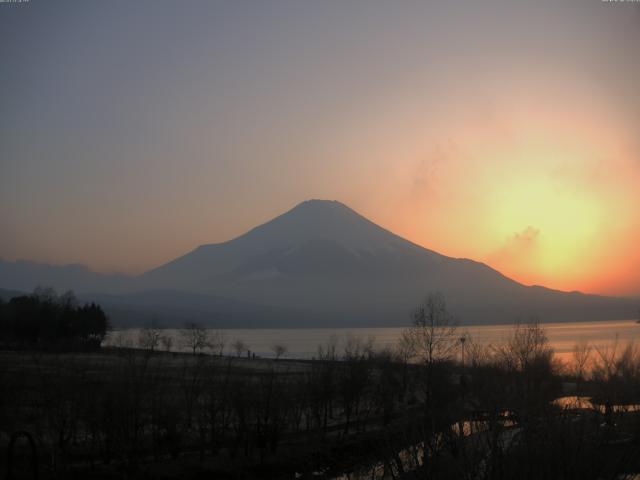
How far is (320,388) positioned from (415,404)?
710 cm


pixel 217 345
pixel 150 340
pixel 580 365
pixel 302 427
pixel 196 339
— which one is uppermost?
pixel 580 365

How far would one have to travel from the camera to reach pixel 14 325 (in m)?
62.2

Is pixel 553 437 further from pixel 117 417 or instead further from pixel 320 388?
pixel 320 388

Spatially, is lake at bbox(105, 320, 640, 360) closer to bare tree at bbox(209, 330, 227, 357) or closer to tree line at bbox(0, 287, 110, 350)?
bare tree at bbox(209, 330, 227, 357)

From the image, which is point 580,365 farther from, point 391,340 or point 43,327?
point 391,340

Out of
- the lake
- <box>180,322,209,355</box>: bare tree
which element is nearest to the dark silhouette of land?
the lake

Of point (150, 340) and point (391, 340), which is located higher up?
point (150, 340)

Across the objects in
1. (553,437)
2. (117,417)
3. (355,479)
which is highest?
(553,437)

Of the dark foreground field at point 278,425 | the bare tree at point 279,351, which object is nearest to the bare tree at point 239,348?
the bare tree at point 279,351

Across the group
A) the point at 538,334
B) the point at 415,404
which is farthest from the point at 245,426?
the point at 538,334

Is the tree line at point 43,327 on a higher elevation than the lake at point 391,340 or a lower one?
higher

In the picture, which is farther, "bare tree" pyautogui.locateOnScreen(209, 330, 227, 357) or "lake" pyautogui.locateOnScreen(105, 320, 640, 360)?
"lake" pyautogui.locateOnScreen(105, 320, 640, 360)

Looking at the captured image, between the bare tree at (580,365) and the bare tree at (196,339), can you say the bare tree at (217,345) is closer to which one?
the bare tree at (196,339)

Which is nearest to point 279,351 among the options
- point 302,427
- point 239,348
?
point 239,348
